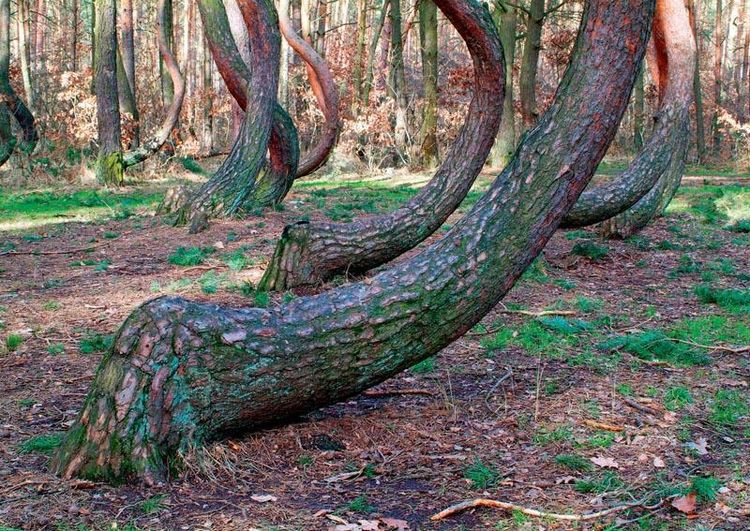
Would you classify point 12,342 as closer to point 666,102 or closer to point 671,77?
point 666,102

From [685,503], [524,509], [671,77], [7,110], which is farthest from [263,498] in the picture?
[7,110]

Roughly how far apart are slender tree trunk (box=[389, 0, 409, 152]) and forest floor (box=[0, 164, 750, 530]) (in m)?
13.1

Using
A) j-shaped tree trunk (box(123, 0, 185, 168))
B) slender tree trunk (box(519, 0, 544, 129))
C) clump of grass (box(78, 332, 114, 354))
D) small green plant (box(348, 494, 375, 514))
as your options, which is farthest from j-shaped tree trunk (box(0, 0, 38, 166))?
small green plant (box(348, 494, 375, 514))

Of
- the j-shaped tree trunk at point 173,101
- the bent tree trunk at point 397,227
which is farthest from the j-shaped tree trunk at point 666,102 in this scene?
the j-shaped tree trunk at point 173,101

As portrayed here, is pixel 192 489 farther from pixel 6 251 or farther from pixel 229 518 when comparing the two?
pixel 6 251

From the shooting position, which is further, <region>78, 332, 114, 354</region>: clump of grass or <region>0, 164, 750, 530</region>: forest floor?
<region>78, 332, 114, 354</region>: clump of grass

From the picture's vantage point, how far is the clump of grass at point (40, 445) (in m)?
3.88

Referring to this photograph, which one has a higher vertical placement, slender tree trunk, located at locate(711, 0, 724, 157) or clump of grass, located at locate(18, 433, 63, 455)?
slender tree trunk, located at locate(711, 0, 724, 157)

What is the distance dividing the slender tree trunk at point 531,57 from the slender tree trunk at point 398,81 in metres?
3.40

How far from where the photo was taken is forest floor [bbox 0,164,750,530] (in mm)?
3348

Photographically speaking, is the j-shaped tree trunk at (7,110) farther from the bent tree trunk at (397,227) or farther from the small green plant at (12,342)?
the small green plant at (12,342)

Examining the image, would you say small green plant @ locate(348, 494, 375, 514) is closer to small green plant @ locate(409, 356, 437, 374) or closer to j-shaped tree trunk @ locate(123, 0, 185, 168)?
small green plant @ locate(409, 356, 437, 374)

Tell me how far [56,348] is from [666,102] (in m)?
7.87

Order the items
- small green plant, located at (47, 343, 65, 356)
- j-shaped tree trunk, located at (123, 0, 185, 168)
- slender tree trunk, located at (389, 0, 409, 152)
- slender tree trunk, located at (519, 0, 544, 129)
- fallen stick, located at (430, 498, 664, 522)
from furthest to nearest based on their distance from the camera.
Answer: slender tree trunk, located at (389, 0, 409, 152) < slender tree trunk, located at (519, 0, 544, 129) < j-shaped tree trunk, located at (123, 0, 185, 168) < small green plant, located at (47, 343, 65, 356) < fallen stick, located at (430, 498, 664, 522)
